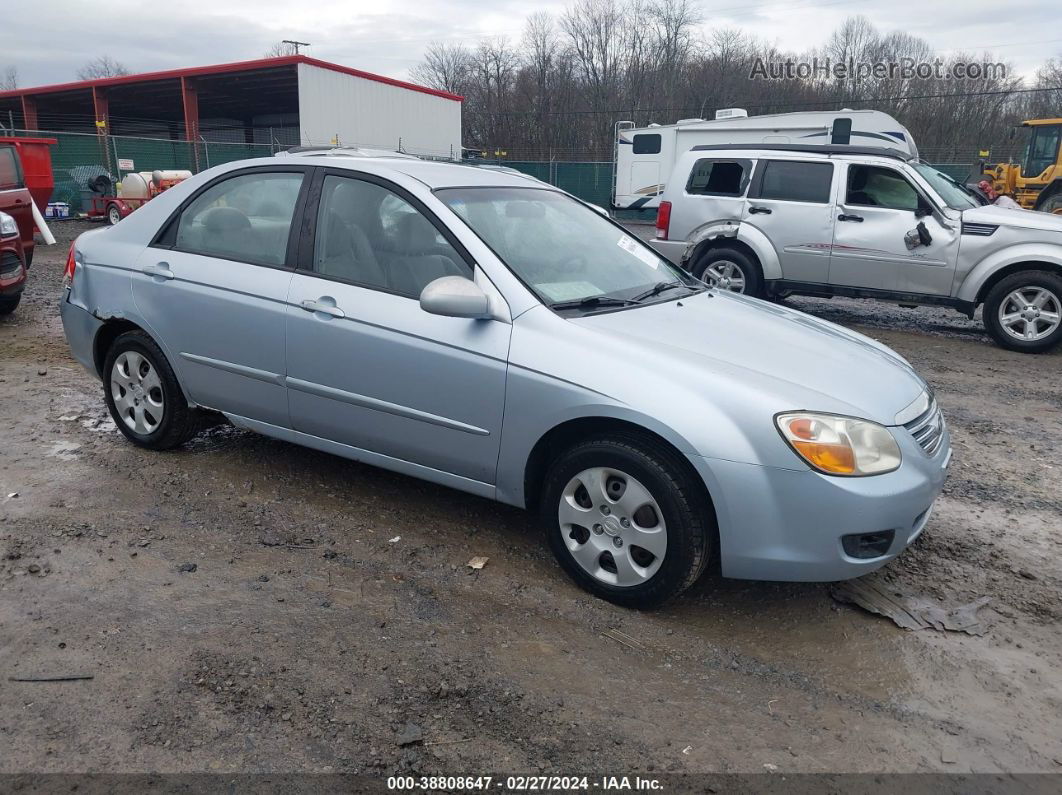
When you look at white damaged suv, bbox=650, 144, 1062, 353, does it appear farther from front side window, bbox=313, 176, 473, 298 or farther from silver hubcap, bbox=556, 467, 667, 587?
silver hubcap, bbox=556, 467, 667, 587

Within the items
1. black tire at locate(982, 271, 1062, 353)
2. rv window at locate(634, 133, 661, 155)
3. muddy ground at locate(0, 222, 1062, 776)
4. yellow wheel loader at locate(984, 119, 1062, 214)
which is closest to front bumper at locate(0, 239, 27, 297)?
muddy ground at locate(0, 222, 1062, 776)

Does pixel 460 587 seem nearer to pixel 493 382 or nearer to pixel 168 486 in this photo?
pixel 493 382

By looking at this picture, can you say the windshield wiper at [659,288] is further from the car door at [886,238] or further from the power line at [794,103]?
the power line at [794,103]

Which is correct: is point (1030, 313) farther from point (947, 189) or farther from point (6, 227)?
point (6, 227)

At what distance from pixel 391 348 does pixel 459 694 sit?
154 cm

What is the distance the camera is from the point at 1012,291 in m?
8.30

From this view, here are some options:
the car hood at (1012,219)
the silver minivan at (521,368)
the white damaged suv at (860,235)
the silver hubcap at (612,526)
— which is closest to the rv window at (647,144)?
the white damaged suv at (860,235)

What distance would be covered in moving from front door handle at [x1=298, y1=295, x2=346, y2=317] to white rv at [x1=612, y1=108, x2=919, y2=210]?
12.1 metres

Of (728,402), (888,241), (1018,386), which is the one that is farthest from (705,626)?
(888,241)

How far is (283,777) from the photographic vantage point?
2.38m

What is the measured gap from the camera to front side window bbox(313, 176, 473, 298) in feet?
12.2

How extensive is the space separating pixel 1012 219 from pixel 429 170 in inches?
269

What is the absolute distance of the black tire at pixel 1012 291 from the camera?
8156 mm

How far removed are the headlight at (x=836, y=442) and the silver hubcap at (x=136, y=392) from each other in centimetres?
345
